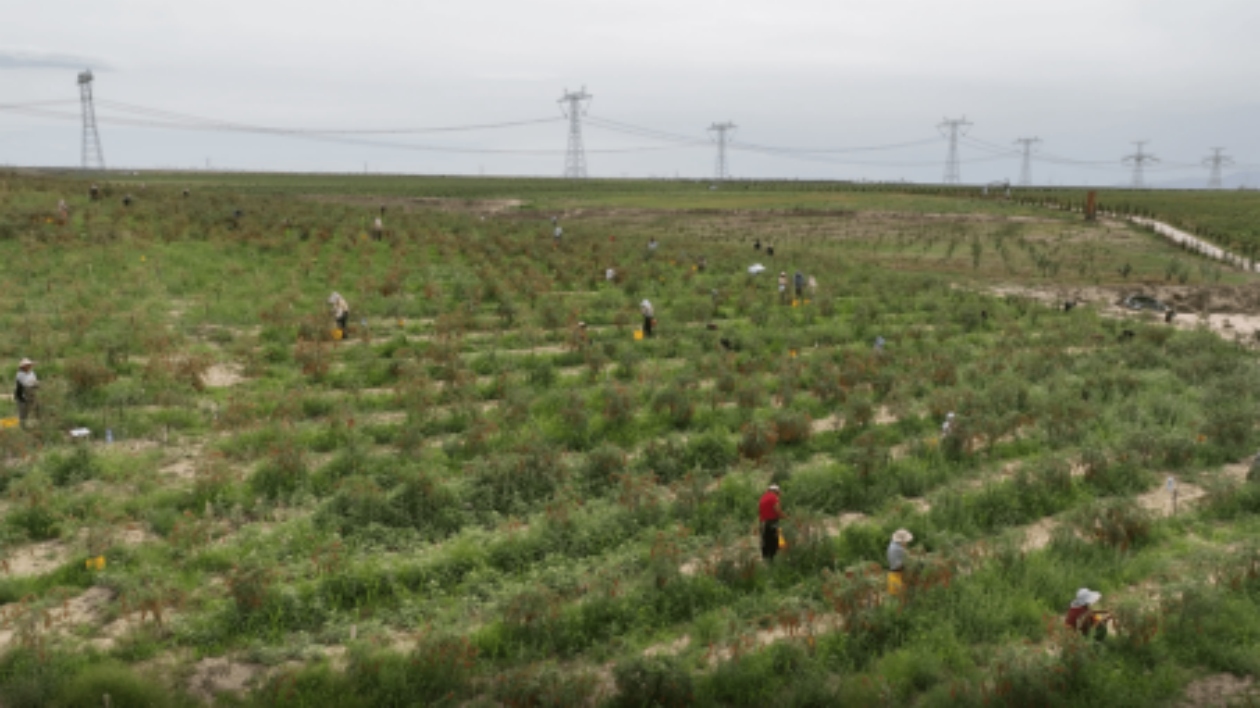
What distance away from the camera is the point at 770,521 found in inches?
364

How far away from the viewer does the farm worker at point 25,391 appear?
12312 millimetres

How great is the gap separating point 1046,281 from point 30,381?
3425 centimetres

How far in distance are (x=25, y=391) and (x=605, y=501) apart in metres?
9.60

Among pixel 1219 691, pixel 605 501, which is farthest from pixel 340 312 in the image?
pixel 1219 691

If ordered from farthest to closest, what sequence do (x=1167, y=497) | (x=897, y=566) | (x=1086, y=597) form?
1. (x=1167, y=497)
2. (x=897, y=566)
3. (x=1086, y=597)

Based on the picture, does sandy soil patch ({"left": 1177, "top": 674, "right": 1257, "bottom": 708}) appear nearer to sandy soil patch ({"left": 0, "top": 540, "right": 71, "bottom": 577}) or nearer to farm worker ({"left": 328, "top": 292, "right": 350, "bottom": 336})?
sandy soil patch ({"left": 0, "top": 540, "right": 71, "bottom": 577})

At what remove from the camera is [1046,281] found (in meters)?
33.0

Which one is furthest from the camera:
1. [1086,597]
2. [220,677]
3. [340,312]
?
[340,312]

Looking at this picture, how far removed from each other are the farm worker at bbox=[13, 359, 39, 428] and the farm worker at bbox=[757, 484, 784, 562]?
37.7 feet

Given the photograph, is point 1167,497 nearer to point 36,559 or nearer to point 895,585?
point 895,585

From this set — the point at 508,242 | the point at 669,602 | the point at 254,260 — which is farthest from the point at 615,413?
the point at 508,242

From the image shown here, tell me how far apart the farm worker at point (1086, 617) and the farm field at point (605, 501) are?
180 millimetres

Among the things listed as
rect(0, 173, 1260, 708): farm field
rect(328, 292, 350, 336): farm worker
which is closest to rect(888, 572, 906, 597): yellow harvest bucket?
rect(0, 173, 1260, 708): farm field

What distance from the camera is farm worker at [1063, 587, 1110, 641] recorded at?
7.60m
